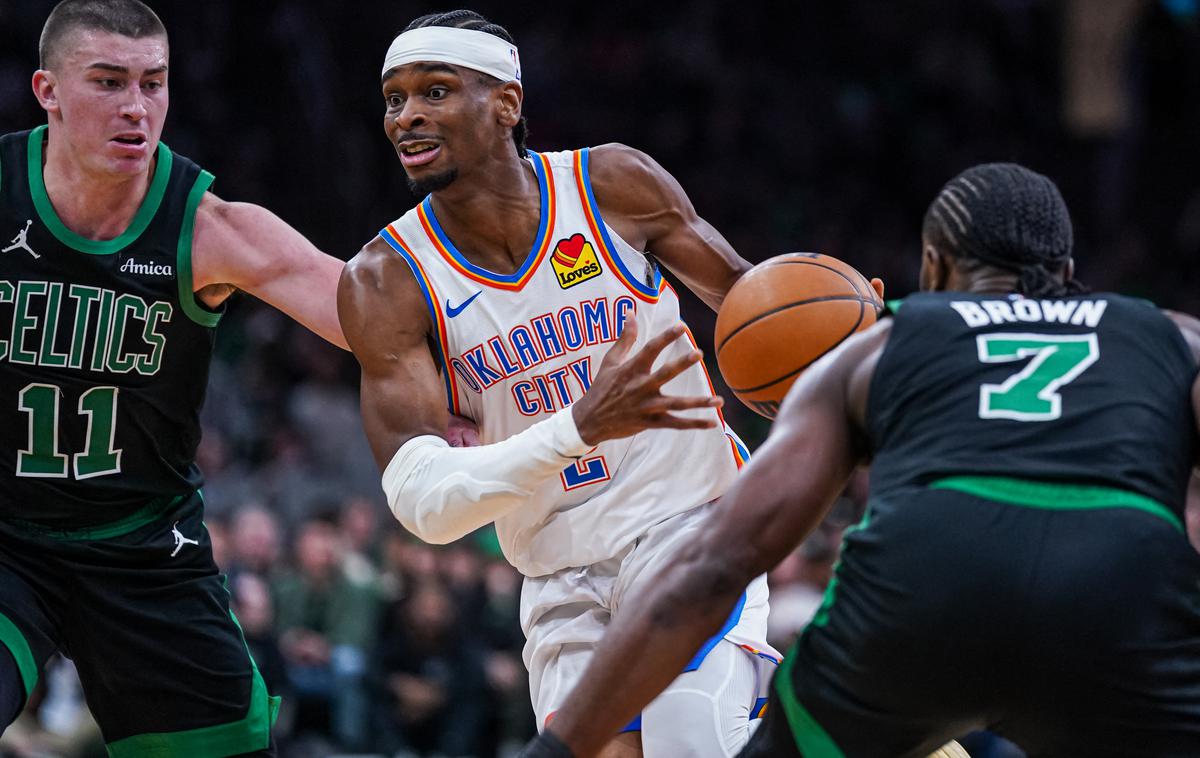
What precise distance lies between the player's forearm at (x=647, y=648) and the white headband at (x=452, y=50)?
2.14 meters

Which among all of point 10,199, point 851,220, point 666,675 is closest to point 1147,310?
point 666,675

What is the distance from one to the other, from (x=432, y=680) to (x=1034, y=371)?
24.0 feet

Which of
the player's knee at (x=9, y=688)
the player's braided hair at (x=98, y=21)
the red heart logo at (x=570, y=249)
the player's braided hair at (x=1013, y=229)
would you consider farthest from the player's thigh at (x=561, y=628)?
the player's braided hair at (x=98, y=21)

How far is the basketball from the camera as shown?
443 centimetres

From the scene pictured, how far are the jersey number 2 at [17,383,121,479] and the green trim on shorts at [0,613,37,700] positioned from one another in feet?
1.54

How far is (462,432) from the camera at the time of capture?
4.67m

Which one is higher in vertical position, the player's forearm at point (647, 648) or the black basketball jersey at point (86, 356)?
the black basketball jersey at point (86, 356)

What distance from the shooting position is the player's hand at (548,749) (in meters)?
3.16

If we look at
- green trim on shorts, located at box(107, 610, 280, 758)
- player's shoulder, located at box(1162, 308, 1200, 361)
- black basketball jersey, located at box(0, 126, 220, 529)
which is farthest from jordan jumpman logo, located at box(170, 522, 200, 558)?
player's shoulder, located at box(1162, 308, 1200, 361)

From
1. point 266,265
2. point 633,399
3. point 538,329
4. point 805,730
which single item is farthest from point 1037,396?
point 266,265

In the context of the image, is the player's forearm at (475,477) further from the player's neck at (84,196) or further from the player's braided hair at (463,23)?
the player's neck at (84,196)

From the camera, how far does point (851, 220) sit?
15523mm

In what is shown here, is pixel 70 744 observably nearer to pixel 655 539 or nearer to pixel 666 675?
pixel 655 539

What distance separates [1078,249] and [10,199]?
13.0 metres
